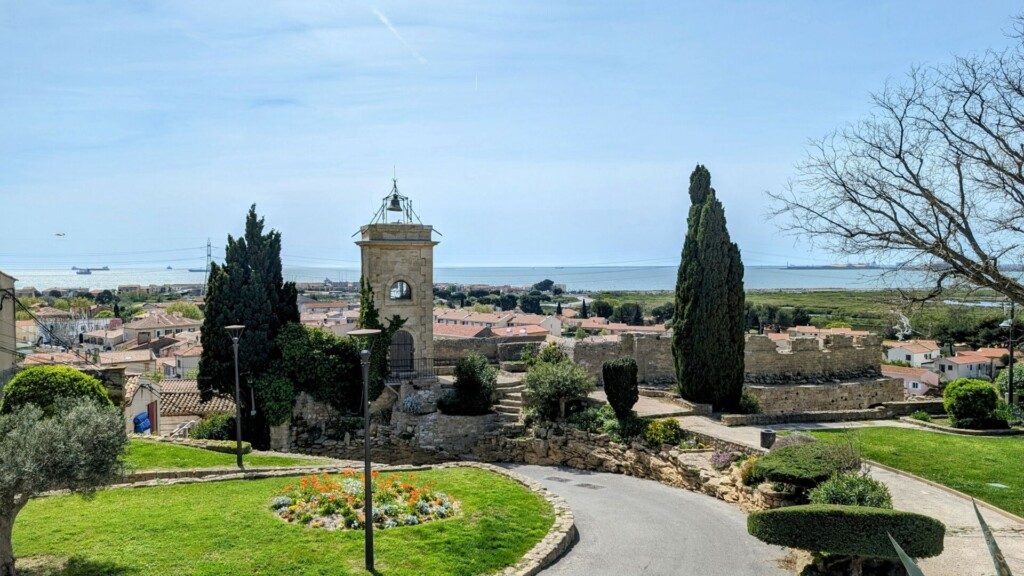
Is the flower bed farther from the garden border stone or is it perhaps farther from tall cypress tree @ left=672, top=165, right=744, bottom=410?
tall cypress tree @ left=672, top=165, right=744, bottom=410

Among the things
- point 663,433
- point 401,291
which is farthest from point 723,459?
point 401,291

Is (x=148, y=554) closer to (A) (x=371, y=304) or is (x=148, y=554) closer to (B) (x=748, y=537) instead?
(B) (x=748, y=537)

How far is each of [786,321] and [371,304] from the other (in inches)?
2904

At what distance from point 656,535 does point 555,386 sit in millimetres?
9345

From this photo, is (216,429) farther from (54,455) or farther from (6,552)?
(54,455)

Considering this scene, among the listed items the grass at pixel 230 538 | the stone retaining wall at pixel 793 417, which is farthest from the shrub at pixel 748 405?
the grass at pixel 230 538

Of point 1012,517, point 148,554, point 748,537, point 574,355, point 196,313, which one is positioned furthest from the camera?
point 196,313

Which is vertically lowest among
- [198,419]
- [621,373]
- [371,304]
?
[198,419]

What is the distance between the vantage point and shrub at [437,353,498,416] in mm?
26078

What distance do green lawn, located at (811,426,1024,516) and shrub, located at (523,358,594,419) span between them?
762 centimetres

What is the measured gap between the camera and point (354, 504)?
50.4ft

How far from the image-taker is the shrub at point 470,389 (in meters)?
26.1

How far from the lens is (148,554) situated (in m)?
12.5

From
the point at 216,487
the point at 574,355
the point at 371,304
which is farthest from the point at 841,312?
the point at 216,487
